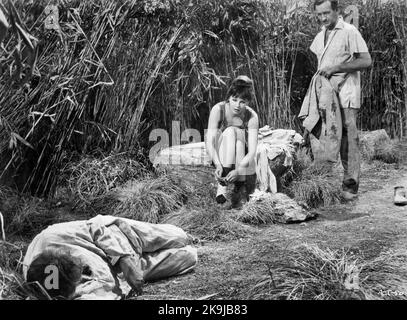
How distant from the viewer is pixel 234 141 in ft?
17.6

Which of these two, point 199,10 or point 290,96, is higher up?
point 199,10

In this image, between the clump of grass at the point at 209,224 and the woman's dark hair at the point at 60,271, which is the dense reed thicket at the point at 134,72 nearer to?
the clump of grass at the point at 209,224

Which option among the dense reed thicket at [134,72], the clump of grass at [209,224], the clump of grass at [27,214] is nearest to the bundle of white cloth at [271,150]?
the clump of grass at [209,224]

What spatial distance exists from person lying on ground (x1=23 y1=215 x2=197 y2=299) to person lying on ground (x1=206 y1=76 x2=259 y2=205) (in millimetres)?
1639

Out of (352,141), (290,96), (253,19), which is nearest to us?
(352,141)

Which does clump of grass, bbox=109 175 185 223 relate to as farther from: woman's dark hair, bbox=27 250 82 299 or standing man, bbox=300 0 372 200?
woman's dark hair, bbox=27 250 82 299

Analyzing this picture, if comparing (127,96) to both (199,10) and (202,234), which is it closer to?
(199,10)

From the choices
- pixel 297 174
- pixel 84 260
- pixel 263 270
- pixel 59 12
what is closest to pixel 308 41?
pixel 297 174

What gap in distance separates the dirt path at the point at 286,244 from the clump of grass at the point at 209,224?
10 cm

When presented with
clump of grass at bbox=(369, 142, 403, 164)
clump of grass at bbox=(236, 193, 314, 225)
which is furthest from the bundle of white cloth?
clump of grass at bbox=(369, 142, 403, 164)

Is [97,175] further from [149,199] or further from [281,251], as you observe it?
[281,251]

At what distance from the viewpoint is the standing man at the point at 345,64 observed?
5708 millimetres

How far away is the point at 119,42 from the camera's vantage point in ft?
19.7

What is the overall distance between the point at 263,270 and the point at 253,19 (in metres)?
4.04
